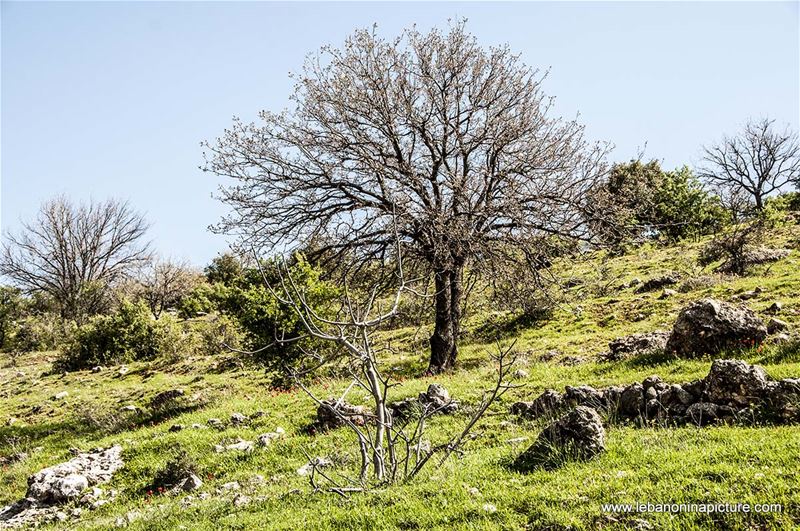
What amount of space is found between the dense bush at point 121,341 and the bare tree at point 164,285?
58.1ft

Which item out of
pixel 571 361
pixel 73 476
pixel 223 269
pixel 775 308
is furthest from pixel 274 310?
pixel 223 269

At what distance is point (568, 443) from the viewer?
17.2ft

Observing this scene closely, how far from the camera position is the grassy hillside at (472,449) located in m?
4.05

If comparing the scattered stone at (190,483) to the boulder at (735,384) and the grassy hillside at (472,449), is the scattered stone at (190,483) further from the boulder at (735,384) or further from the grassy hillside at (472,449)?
the boulder at (735,384)

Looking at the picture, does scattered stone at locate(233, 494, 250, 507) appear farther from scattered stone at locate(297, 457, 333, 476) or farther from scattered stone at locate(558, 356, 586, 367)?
scattered stone at locate(558, 356, 586, 367)

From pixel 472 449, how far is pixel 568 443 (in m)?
1.80

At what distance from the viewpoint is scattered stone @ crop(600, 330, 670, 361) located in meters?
10.0

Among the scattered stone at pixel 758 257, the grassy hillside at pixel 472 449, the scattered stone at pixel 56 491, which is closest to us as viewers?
the grassy hillside at pixel 472 449

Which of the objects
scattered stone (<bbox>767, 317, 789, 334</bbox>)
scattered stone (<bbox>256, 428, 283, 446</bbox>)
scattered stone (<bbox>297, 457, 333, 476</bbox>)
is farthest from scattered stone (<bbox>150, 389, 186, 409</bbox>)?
scattered stone (<bbox>767, 317, 789, 334</bbox>)

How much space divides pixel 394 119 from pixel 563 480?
10.1 m

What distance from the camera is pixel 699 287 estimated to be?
16.5m

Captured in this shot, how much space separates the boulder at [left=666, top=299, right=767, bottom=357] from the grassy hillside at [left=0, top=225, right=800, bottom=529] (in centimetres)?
47

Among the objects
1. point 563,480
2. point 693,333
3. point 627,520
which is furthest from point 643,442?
point 693,333

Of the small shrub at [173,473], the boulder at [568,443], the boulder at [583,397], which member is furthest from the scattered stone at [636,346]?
the small shrub at [173,473]
